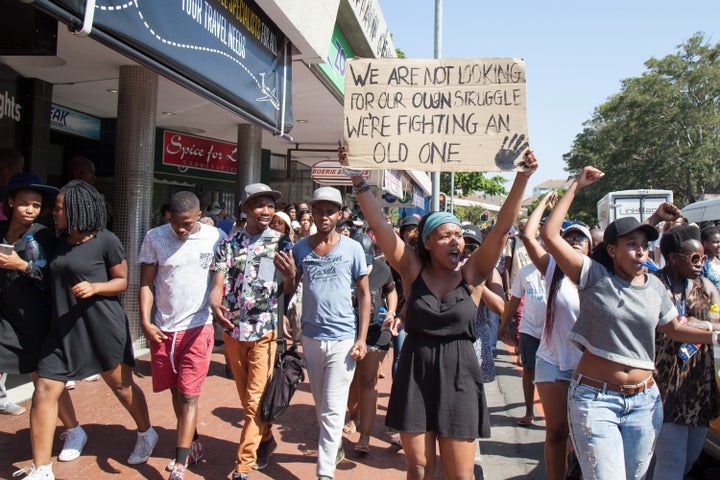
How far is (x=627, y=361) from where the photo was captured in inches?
123

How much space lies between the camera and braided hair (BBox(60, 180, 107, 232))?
402 cm

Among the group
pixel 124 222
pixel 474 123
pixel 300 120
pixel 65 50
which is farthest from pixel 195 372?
pixel 300 120

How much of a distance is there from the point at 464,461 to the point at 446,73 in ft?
7.33

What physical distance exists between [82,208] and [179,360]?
4.08 feet

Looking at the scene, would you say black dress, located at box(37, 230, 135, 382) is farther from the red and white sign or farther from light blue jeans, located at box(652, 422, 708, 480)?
the red and white sign

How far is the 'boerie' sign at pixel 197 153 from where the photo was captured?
13.2 meters

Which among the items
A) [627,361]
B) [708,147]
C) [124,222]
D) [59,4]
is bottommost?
[627,361]

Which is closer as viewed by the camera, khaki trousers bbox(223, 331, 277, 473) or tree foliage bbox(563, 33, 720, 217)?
khaki trousers bbox(223, 331, 277, 473)

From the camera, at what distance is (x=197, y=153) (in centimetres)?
1377

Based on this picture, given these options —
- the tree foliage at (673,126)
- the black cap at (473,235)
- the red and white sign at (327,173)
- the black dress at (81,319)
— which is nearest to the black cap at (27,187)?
the black dress at (81,319)

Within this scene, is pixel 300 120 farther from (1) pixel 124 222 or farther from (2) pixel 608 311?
(2) pixel 608 311

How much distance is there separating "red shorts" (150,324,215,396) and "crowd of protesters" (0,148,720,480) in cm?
1

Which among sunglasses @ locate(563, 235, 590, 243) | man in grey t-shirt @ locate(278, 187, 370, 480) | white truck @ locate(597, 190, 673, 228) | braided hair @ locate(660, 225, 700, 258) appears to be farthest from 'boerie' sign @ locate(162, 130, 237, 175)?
white truck @ locate(597, 190, 673, 228)

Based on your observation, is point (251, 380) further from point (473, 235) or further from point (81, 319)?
point (473, 235)
